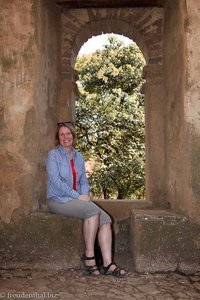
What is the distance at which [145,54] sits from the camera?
4.93m

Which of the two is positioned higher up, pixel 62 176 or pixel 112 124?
pixel 112 124

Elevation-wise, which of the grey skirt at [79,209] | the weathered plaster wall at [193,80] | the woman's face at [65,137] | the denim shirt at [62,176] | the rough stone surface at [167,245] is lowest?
Answer: the rough stone surface at [167,245]

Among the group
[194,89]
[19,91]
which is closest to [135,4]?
[194,89]

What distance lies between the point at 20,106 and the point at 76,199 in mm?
1189

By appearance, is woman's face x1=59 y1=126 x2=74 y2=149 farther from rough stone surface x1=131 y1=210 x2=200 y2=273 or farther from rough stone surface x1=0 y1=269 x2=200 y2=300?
rough stone surface x1=0 y1=269 x2=200 y2=300

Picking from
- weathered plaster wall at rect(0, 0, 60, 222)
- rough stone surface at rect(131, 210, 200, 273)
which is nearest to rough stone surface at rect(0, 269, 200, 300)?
rough stone surface at rect(131, 210, 200, 273)

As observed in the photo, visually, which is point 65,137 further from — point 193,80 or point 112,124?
point 112,124

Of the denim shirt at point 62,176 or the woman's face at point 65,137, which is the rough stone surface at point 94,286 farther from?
the woman's face at point 65,137

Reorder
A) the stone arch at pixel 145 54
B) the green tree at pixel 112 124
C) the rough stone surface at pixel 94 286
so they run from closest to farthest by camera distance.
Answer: the rough stone surface at pixel 94 286
the stone arch at pixel 145 54
the green tree at pixel 112 124

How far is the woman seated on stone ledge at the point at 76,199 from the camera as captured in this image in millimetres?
3250

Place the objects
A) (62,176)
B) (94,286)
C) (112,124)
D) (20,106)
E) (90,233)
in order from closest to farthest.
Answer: (94,286) → (90,233) → (62,176) → (20,106) → (112,124)

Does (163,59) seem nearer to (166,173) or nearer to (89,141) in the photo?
(166,173)

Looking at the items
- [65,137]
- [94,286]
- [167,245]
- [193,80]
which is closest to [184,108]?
[193,80]

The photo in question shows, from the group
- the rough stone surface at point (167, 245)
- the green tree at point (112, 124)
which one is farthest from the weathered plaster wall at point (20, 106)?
the green tree at point (112, 124)
